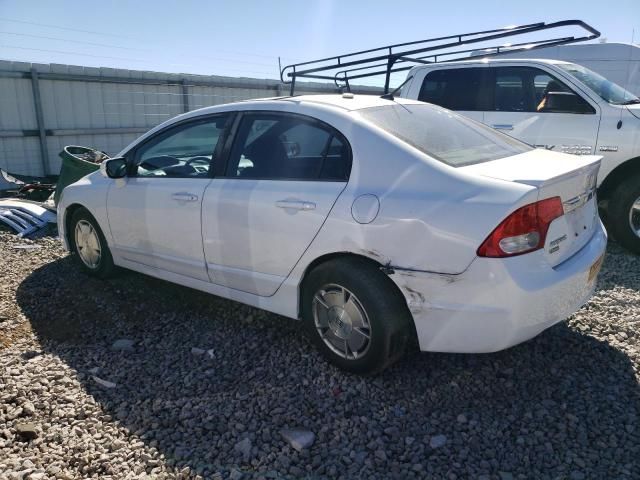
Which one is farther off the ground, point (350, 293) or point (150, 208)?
point (150, 208)

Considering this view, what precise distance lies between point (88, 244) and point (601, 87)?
5590 mm

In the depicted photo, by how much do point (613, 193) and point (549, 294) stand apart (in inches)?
139

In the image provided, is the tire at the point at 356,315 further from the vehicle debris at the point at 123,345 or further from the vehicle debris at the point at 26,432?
the vehicle debris at the point at 26,432

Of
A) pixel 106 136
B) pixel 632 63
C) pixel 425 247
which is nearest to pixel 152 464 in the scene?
pixel 425 247

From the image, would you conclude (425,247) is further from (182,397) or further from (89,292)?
(89,292)

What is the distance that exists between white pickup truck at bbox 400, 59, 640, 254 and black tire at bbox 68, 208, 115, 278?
13.5 feet

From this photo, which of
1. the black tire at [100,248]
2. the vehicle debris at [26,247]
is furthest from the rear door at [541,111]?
the vehicle debris at [26,247]

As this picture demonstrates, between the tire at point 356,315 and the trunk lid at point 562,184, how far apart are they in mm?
795

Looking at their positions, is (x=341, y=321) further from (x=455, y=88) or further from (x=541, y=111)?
(x=455, y=88)

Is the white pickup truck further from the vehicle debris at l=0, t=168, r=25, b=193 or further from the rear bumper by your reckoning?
the vehicle debris at l=0, t=168, r=25, b=193

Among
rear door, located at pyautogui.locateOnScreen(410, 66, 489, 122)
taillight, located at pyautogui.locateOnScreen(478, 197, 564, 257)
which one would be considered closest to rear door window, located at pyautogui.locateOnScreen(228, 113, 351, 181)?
taillight, located at pyautogui.locateOnScreen(478, 197, 564, 257)

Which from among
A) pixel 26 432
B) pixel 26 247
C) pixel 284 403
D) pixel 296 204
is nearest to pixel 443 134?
pixel 296 204

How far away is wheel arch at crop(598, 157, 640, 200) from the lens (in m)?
5.55

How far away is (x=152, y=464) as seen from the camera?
2502 mm
